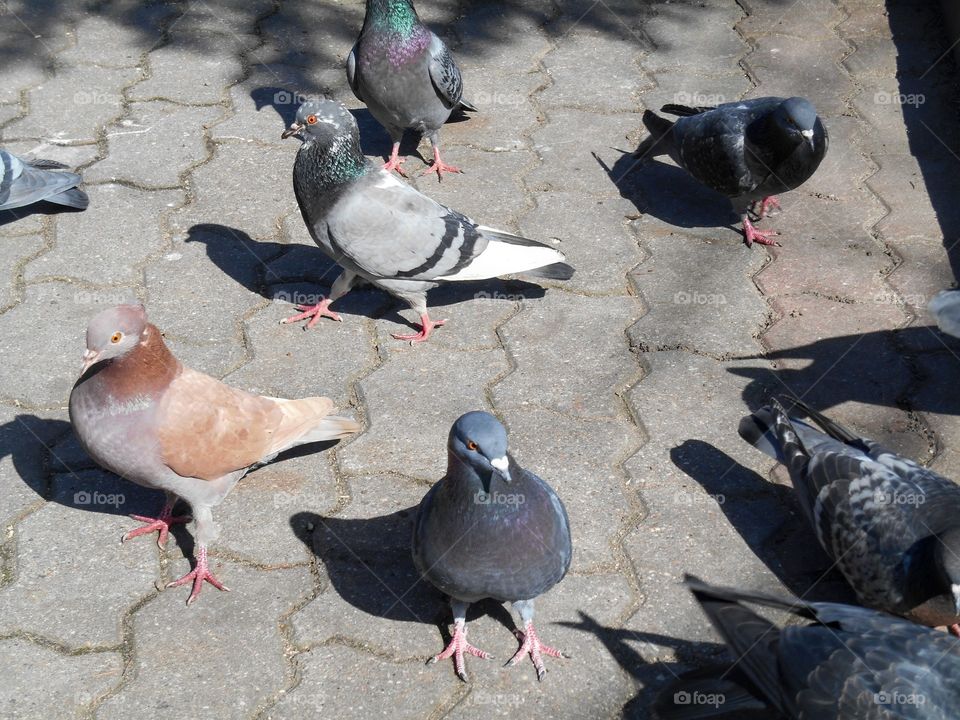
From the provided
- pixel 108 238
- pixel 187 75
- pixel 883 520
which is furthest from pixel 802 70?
pixel 108 238

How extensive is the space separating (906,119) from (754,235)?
1554 millimetres

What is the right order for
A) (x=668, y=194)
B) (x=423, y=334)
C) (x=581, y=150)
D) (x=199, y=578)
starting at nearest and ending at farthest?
(x=199, y=578)
(x=423, y=334)
(x=668, y=194)
(x=581, y=150)

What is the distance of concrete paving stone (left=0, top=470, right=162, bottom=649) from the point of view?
332cm

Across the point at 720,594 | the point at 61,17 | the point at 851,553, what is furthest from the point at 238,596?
the point at 61,17

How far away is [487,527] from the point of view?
3.00 meters

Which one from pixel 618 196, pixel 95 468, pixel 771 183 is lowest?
pixel 95 468

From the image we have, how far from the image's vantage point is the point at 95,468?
3871 millimetres

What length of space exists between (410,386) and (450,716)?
151 centimetres

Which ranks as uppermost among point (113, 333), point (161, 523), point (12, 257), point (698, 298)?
point (113, 333)

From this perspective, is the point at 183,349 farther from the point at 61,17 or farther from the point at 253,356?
the point at 61,17

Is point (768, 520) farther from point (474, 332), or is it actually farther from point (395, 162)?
point (395, 162)

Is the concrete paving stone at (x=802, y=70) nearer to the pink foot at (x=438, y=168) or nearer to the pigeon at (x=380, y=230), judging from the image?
the pink foot at (x=438, y=168)

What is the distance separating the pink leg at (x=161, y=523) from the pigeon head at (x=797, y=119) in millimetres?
3115

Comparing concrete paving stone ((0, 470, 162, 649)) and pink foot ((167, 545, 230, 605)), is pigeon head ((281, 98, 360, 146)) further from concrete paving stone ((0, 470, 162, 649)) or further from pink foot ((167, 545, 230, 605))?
pink foot ((167, 545, 230, 605))
